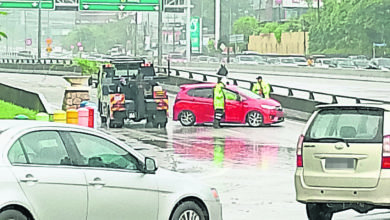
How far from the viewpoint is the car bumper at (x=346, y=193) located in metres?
10.8

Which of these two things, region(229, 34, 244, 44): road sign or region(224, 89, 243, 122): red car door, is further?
region(229, 34, 244, 44): road sign

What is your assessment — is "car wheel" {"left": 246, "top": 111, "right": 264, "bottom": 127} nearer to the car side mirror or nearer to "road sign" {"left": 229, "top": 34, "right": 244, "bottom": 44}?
the car side mirror

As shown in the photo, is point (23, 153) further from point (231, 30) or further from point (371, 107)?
point (231, 30)

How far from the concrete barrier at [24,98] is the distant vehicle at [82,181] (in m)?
18.9

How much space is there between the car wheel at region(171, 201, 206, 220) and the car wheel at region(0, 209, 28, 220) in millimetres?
1935

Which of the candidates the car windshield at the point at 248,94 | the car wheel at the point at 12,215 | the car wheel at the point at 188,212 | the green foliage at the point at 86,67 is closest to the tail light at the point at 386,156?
the car wheel at the point at 188,212

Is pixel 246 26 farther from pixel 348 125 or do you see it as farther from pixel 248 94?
pixel 348 125

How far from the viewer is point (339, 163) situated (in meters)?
11.0

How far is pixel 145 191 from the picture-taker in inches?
354

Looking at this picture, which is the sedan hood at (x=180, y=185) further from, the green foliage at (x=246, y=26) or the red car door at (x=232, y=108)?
the green foliage at (x=246, y=26)

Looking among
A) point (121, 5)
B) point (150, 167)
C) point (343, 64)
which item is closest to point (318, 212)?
point (150, 167)

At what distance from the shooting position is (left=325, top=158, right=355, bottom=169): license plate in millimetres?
10961

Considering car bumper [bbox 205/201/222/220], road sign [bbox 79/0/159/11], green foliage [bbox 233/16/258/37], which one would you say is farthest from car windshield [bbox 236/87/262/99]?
green foliage [bbox 233/16/258/37]

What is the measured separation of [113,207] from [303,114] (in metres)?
26.3
